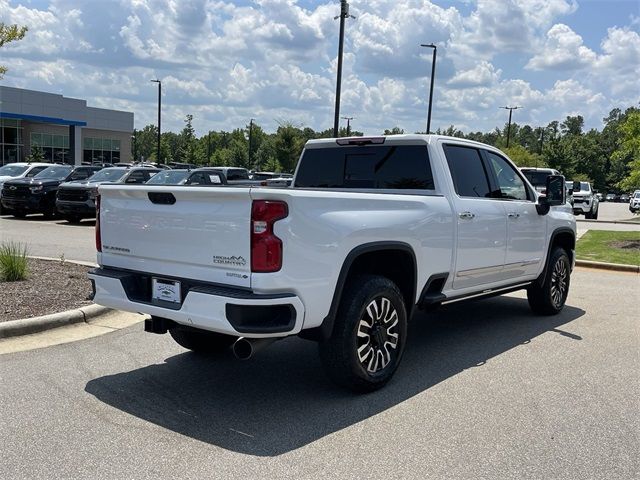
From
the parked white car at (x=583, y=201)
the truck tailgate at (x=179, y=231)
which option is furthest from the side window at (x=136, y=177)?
the parked white car at (x=583, y=201)

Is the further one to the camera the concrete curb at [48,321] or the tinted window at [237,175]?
the tinted window at [237,175]

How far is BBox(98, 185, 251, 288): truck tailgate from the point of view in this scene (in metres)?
4.20

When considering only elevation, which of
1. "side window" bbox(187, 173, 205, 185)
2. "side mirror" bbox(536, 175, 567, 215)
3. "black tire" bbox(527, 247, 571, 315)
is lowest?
"black tire" bbox(527, 247, 571, 315)

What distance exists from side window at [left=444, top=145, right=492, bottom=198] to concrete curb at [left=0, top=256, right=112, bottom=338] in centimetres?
404

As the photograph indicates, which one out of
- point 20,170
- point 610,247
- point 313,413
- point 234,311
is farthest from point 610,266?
point 20,170

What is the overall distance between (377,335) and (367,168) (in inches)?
76.3

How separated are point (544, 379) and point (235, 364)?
2681mm

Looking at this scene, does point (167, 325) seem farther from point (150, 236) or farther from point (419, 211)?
point (419, 211)

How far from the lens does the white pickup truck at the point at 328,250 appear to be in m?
4.17

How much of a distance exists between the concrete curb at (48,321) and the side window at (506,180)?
14.8 ft

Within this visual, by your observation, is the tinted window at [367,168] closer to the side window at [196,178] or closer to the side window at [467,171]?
the side window at [467,171]

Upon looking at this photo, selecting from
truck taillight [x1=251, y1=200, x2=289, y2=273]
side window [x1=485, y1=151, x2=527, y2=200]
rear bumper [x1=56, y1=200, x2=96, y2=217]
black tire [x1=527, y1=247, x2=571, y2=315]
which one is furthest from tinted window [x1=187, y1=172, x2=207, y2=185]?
truck taillight [x1=251, y1=200, x2=289, y2=273]

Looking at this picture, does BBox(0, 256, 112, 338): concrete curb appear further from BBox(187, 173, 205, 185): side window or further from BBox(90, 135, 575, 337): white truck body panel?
BBox(187, 173, 205, 185): side window

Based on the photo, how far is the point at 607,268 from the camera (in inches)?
492
